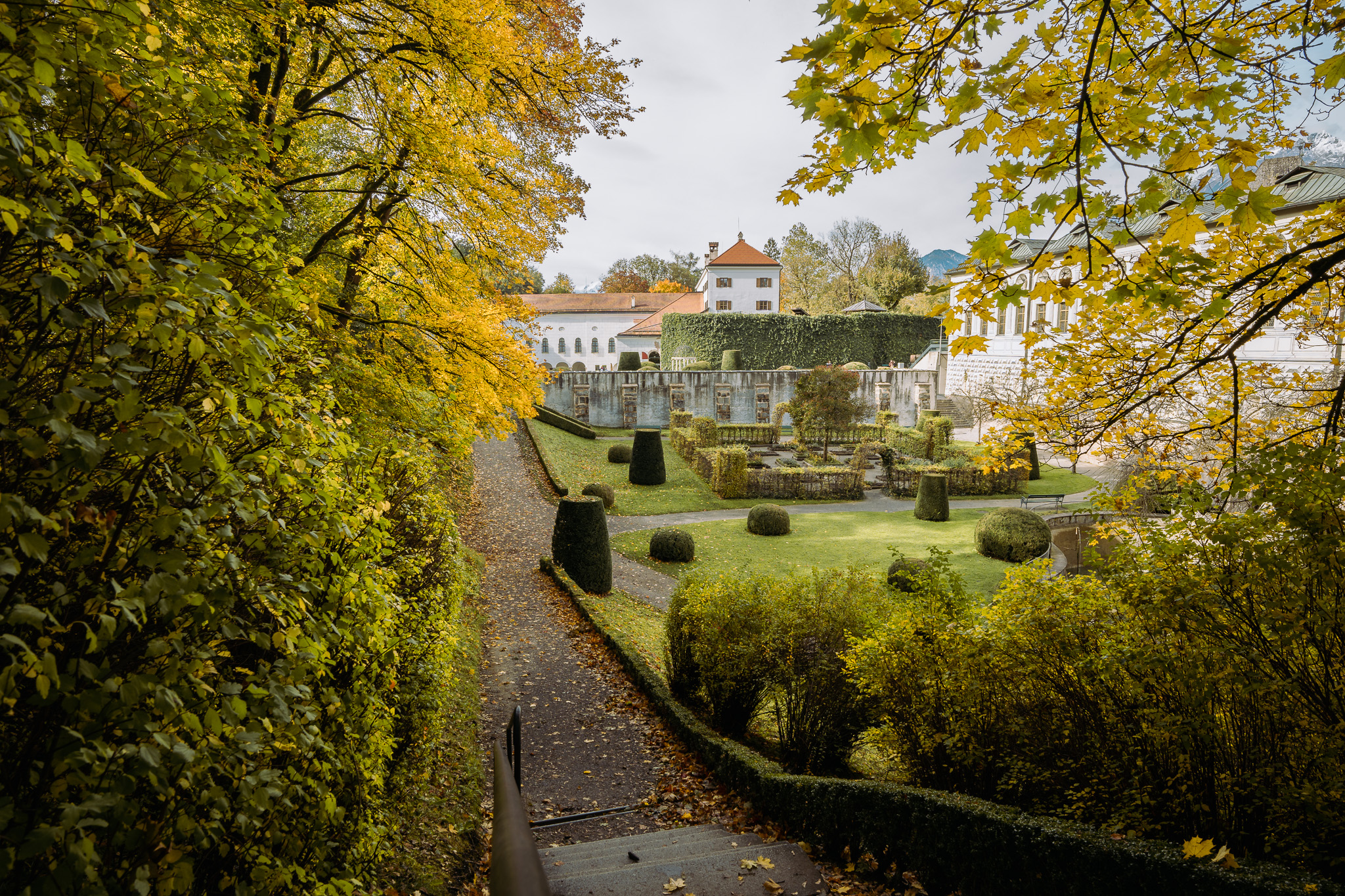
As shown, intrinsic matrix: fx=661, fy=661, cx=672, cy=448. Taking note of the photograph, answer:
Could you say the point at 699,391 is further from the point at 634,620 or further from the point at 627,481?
the point at 634,620

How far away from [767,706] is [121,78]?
7411 mm

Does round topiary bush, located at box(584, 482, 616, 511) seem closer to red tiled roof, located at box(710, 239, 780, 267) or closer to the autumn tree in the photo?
the autumn tree

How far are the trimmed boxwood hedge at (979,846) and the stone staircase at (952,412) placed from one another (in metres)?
32.1

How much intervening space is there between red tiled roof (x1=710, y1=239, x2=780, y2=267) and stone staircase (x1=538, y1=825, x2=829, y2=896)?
150 ft

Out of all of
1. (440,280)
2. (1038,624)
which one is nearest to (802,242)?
(440,280)

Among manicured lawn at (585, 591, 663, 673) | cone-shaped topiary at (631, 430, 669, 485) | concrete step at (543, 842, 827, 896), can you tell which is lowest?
manicured lawn at (585, 591, 663, 673)

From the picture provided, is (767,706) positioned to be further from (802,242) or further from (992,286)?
(802,242)

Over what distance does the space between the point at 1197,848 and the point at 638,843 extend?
11.1ft

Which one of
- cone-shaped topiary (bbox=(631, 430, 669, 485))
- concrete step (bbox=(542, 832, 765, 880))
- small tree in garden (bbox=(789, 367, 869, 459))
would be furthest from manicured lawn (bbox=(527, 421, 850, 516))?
concrete step (bbox=(542, 832, 765, 880))

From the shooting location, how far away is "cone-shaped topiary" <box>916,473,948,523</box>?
1894cm

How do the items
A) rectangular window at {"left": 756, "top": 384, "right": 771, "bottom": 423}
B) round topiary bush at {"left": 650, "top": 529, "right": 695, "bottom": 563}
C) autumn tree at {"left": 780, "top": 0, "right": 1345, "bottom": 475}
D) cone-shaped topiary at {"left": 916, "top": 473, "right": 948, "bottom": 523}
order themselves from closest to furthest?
autumn tree at {"left": 780, "top": 0, "right": 1345, "bottom": 475}
round topiary bush at {"left": 650, "top": 529, "right": 695, "bottom": 563}
cone-shaped topiary at {"left": 916, "top": 473, "right": 948, "bottom": 523}
rectangular window at {"left": 756, "top": 384, "right": 771, "bottom": 423}

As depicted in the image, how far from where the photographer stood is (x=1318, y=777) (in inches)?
110

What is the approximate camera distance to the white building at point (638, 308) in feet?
157

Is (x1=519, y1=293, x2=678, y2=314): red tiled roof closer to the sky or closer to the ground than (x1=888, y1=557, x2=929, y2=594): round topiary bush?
closer to the sky
